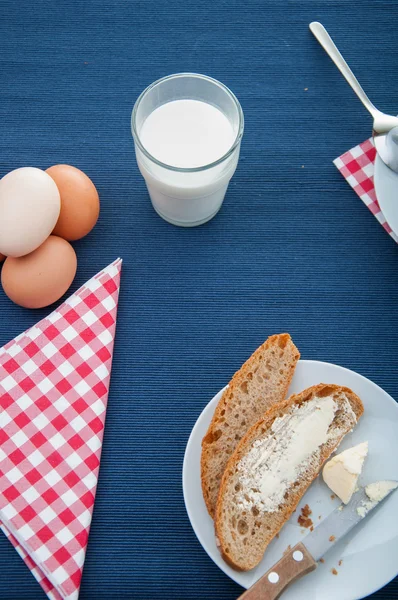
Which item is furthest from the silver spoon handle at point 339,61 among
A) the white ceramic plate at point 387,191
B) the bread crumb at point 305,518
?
the bread crumb at point 305,518

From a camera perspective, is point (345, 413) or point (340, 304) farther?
point (340, 304)

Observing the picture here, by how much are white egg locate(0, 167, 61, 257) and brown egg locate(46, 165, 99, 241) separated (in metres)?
0.06

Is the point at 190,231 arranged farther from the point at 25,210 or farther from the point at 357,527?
the point at 357,527

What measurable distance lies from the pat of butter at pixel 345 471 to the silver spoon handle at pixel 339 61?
2.29ft

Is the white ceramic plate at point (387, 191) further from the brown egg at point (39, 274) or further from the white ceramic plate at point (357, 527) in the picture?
the brown egg at point (39, 274)

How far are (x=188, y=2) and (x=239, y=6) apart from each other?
0.12 meters

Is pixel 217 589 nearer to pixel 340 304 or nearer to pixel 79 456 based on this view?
pixel 79 456

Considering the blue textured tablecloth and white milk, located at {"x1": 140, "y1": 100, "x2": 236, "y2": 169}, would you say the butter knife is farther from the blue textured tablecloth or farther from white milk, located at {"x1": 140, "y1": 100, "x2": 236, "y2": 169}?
white milk, located at {"x1": 140, "y1": 100, "x2": 236, "y2": 169}

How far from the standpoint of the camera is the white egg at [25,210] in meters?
1.10

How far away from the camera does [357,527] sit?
3.64 feet

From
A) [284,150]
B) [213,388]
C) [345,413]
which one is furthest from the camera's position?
[284,150]

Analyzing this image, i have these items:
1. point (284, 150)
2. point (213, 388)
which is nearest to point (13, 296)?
point (213, 388)

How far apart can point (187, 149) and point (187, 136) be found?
30 millimetres

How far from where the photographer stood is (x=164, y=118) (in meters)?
1.18
